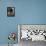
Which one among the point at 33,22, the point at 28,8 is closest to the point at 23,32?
the point at 33,22

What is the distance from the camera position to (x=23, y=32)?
13.3ft

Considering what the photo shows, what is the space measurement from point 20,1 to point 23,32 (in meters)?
0.97

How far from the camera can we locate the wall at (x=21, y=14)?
13.7ft

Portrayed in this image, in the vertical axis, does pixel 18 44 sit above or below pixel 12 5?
below

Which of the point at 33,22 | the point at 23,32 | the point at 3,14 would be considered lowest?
the point at 23,32

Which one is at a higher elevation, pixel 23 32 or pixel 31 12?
pixel 31 12

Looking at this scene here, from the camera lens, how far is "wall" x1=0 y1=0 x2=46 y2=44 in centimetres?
417

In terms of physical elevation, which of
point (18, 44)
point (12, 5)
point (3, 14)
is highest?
point (12, 5)

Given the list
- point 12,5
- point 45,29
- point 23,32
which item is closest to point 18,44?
point 23,32

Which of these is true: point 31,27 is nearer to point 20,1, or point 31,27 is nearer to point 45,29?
point 45,29

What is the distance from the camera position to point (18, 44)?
4.00m

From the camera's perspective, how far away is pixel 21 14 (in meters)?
4.21

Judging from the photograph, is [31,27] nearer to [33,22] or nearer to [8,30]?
[33,22]

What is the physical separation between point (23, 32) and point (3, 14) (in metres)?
0.83
